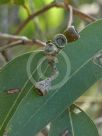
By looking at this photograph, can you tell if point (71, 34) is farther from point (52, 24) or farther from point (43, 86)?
point (52, 24)

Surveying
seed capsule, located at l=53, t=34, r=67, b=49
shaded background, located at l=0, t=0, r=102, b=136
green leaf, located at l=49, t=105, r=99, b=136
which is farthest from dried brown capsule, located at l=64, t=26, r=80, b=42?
shaded background, located at l=0, t=0, r=102, b=136

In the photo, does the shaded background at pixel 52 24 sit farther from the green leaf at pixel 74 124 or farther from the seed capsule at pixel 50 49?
the seed capsule at pixel 50 49

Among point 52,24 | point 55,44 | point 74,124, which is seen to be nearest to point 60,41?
point 55,44

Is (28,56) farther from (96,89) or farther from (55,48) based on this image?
(96,89)

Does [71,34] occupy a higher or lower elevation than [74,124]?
higher

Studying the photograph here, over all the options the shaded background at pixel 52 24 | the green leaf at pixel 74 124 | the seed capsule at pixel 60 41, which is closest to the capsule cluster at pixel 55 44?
the seed capsule at pixel 60 41

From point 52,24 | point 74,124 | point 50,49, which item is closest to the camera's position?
point 50,49

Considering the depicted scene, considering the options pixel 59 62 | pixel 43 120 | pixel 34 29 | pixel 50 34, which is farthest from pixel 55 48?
pixel 50 34
